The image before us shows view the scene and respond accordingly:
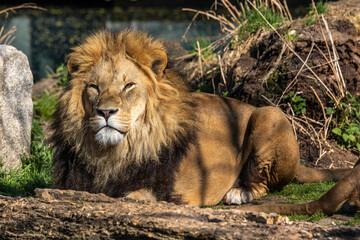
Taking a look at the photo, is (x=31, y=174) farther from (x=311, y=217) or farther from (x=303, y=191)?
(x=311, y=217)

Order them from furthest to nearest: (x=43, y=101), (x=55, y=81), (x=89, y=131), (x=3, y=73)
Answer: (x=55, y=81)
(x=43, y=101)
(x=3, y=73)
(x=89, y=131)

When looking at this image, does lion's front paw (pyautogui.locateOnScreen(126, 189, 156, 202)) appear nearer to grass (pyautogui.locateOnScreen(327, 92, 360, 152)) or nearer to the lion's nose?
the lion's nose

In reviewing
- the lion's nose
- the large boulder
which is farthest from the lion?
the large boulder

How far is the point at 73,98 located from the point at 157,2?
403 inches

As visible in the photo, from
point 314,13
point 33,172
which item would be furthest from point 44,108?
point 314,13

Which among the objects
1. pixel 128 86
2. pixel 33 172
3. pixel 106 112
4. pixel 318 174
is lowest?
pixel 33 172

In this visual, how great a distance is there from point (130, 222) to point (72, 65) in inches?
67.0

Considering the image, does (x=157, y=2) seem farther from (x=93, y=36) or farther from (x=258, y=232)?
(x=258, y=232)


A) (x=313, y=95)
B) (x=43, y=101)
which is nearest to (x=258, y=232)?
(x=313, y=95)

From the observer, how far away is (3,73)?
244 inches

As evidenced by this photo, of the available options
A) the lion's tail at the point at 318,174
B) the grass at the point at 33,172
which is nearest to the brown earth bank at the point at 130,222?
the grass at the point at 33,172

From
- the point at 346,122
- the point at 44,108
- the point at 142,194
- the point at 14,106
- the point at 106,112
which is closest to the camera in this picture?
the point at 106,112

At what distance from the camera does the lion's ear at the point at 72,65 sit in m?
4.46

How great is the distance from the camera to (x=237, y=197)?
5.10 metres
